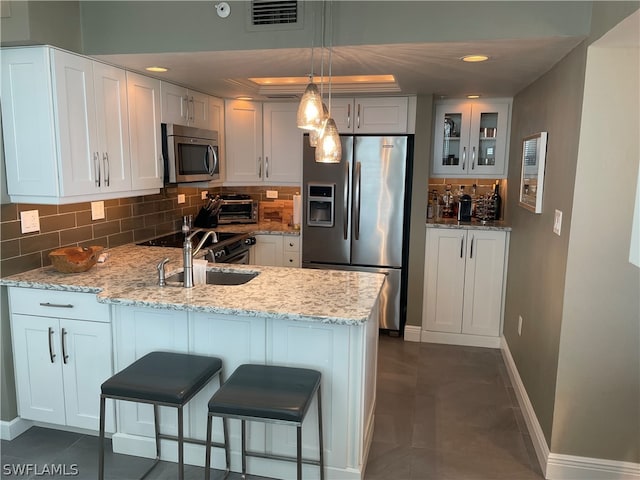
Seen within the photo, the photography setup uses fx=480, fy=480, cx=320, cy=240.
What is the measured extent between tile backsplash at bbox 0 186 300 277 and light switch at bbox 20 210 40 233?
0.02 m

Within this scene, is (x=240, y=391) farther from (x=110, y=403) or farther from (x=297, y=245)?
(x=297, y=245)

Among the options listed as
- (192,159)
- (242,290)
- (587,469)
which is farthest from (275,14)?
(587,469)

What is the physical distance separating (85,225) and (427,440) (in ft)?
8.25

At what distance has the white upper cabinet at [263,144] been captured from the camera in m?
4.45

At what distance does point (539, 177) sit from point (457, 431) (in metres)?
1.57

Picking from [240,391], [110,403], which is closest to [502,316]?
[240,391]

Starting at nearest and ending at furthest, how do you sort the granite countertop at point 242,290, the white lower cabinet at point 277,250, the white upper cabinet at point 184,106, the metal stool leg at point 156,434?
the granite countertop at point 242,290 → the metal stool leg at point 156,434 → the white upper cabinet at point 184,106 → the white lower cabinet at point 277,250

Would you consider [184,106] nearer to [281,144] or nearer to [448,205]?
[281,144]

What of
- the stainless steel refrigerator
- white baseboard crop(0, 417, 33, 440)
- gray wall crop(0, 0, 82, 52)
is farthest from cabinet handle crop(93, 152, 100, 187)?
the stainless steel refrigerator

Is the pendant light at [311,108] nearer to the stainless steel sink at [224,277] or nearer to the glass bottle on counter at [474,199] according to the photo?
the stainless steel sink at [224,277]

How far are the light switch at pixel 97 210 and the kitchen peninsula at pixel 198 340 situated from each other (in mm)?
543

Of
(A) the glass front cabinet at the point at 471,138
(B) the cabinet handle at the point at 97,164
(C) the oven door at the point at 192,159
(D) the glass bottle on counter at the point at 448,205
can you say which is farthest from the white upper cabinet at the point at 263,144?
(B) the cabinet handle at the point at 97,164

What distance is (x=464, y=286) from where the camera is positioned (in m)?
4.10

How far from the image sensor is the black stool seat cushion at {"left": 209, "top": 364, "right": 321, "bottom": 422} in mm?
1852
